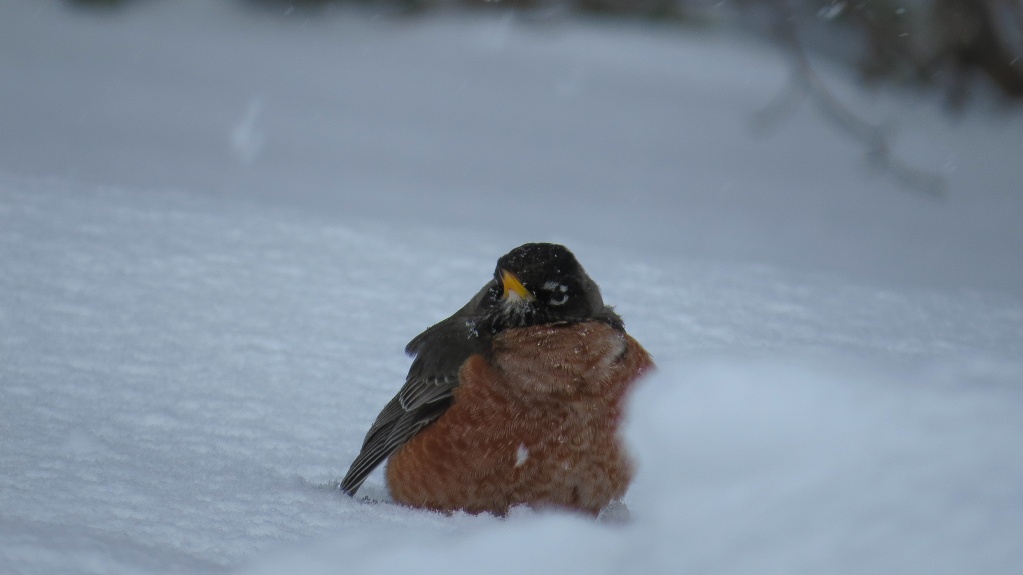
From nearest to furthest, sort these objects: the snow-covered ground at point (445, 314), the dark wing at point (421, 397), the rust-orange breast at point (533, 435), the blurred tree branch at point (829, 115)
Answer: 1. the snow-covered ground at point (445, 314)
2. the rust-orange breast at point (533, 435)
3. the dark wing at point (421, 397)
4. the blurred tree branch at point (829, 115)

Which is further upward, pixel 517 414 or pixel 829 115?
pixel 829 115

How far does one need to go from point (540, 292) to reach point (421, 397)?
385 mm

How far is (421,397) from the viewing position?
2453mm

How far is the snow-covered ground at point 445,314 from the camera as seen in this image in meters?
1.35

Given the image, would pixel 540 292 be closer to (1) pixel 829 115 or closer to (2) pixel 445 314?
(2) pixel 445 314

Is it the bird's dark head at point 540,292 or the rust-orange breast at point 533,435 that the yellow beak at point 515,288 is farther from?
the rust-orange breast at point 533,435

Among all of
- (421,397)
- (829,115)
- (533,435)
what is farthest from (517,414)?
(829,115)

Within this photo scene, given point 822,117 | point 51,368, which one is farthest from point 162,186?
point 822,117

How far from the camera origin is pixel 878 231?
308 inches

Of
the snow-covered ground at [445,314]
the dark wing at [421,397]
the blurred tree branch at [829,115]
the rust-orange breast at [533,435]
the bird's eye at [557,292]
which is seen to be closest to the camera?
the snow-covered ground at [445,314]

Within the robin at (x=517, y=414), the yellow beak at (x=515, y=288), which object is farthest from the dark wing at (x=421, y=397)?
the yellow beak at (x=515, y=288)

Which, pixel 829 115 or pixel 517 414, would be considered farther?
pixel 829 115

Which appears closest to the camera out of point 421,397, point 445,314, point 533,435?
point 533,435

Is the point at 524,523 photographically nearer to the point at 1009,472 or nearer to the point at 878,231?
the point at 1009,472
